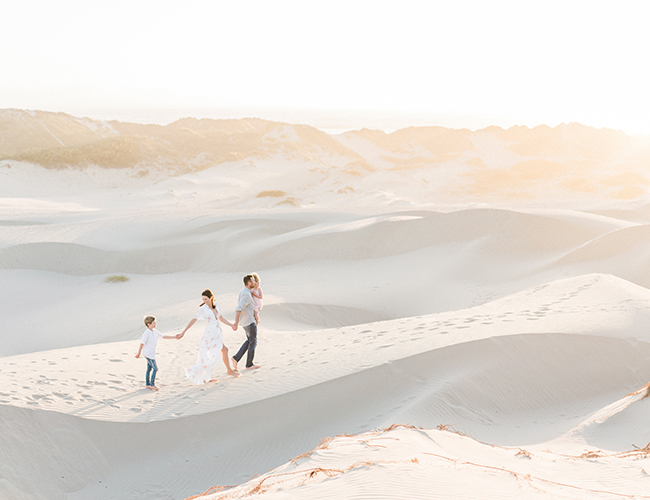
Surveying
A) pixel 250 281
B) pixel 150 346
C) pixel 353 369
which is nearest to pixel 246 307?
pixel 250 281

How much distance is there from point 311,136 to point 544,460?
58703 mm

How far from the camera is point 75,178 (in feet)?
132

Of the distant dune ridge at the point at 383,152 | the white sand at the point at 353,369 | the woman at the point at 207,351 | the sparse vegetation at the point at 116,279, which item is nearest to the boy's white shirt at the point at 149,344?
the woman at the point at 207,351

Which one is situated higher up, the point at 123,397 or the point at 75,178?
the point at 75,178

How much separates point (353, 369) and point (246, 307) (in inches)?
65.0

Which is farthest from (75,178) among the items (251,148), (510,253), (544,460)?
(544,460)

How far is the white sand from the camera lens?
4039 millimetres

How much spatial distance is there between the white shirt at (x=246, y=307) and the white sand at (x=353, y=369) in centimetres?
80

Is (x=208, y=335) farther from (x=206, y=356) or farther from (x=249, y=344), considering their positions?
(x=249, y=344)

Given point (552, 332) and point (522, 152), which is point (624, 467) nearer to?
point (552, 332)

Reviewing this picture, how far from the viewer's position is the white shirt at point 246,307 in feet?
21.3

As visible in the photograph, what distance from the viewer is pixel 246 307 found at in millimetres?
6562

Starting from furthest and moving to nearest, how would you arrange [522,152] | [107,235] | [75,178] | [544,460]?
[522,152] < [75,178] < [107,235] < [544,460]

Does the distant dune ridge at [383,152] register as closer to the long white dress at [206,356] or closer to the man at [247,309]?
the man at [247,309]
